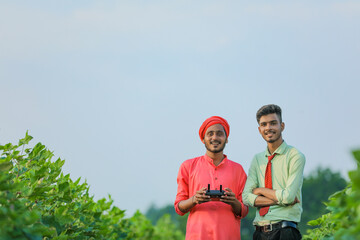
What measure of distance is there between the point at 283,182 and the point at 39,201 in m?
2.27

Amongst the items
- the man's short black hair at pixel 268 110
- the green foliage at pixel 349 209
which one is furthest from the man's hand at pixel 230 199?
the green foliage at pixel 349 209

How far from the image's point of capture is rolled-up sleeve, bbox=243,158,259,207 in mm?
5621

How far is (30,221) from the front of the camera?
10.2ft

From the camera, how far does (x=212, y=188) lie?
598 cm

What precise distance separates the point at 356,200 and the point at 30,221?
1662 millimetres

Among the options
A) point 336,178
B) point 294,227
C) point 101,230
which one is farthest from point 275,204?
point 336,178

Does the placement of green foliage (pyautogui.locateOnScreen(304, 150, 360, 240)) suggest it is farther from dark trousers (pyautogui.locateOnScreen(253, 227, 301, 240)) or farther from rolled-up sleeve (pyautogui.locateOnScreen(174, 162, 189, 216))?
rolled-up sleeve (pyautogui.locateOnScreen(174, 162, 189, 216))

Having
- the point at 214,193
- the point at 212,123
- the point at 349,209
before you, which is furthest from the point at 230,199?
the point at 349,209

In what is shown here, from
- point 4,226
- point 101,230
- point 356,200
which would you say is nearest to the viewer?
point 356,200

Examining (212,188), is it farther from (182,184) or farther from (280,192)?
(280,192)

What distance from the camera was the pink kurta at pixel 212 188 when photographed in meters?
5.83

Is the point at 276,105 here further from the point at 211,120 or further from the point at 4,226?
the point at 4,226

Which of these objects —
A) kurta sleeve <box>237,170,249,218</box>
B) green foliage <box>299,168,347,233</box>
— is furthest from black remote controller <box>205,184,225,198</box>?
green foliage <box>299,168,347,233</box>

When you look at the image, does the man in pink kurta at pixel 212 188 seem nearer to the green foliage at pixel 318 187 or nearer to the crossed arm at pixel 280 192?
the crossed arm at pixel 280 192
